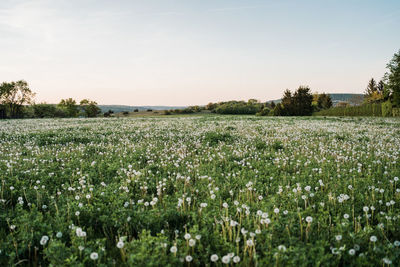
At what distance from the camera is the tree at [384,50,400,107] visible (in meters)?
44.2

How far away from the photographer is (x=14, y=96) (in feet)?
272

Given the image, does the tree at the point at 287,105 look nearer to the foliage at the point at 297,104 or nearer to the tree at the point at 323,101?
the foliage at the point at 297,104

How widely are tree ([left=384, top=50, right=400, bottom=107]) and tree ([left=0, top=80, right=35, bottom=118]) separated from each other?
352 feet

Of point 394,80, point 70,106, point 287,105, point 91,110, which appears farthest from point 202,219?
point 70,106

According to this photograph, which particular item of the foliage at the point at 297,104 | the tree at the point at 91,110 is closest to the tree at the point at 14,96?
the tree at the point at 91,110

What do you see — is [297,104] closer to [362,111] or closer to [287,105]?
[287,105]

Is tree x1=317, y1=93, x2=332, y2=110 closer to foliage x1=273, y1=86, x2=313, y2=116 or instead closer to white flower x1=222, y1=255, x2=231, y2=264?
foliage x1=273, y1=86, x2=313, y2=116

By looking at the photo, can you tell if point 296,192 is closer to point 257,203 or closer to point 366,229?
point 257,203

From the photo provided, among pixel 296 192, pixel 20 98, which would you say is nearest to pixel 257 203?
pixel 296 192

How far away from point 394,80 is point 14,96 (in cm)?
11186

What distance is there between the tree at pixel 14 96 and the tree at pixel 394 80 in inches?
4222

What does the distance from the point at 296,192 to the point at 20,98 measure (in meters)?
105

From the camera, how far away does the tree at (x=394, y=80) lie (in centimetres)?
4420

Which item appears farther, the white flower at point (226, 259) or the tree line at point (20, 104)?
the tree line at point (20, 104)
